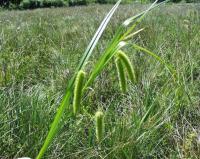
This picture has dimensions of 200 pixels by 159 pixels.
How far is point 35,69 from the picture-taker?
130 inches

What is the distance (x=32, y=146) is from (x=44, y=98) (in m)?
0.45

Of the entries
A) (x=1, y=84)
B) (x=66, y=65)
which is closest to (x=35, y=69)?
(x=66, y=65)

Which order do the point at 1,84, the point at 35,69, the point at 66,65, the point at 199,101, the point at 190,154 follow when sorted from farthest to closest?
the point at 35,69 < the point at 66,65 < the point at 1,84 < the point at 199,101 < the point at 190,154

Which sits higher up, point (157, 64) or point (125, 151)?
point (157, 64)

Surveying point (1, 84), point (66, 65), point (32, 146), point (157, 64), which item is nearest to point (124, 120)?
point (32, 146)

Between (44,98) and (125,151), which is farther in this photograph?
(44,98)

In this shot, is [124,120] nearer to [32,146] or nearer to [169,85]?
[32,146]

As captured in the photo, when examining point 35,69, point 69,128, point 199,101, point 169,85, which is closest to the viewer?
point 69,128

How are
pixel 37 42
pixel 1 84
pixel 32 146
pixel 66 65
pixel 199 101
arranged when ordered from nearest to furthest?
pixel 32 146 → pixel 199 101 → pixel 1 84 → pixel 66 65 → pixel 37 42

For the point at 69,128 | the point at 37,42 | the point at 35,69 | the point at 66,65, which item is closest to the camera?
the point at 69,128

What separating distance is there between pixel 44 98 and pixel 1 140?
0.44 m

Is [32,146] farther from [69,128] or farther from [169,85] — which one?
[169,85]

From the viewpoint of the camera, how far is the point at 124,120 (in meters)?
1.73

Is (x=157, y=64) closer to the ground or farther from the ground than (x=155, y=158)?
farther from the ground
